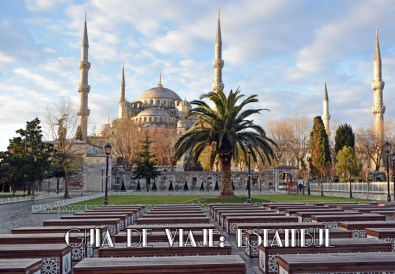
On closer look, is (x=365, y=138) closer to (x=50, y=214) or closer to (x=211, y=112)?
(x=211, y=112)

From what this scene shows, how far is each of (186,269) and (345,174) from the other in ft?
157

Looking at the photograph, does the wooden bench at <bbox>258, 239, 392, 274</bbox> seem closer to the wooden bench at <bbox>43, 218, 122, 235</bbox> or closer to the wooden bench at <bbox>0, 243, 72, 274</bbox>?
the wooden bench at <bbox>0, 243, 72, 274</bbox>

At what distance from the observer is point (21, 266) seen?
14.1 feet

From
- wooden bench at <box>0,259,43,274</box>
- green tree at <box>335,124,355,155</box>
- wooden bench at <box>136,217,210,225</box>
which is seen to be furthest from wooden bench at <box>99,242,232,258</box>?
green tree at <box>335,124,355,155</box>

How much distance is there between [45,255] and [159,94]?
10073 cm

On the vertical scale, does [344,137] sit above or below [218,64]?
below

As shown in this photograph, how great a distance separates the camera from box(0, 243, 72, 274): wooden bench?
5344 millimetres

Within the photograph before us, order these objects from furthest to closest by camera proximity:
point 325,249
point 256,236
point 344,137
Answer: point 344,137 < point 256,236 < point 325,249

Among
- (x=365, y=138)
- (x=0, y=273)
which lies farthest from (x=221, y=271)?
(x=365, y=138)

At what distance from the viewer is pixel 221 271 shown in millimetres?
4367

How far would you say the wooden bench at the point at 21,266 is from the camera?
4.16 m

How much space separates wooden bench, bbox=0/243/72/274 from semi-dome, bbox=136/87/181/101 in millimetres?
99506

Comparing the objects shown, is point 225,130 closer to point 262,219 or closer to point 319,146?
point 262,219

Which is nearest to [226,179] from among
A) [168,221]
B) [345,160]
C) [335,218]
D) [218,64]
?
[335,218]
